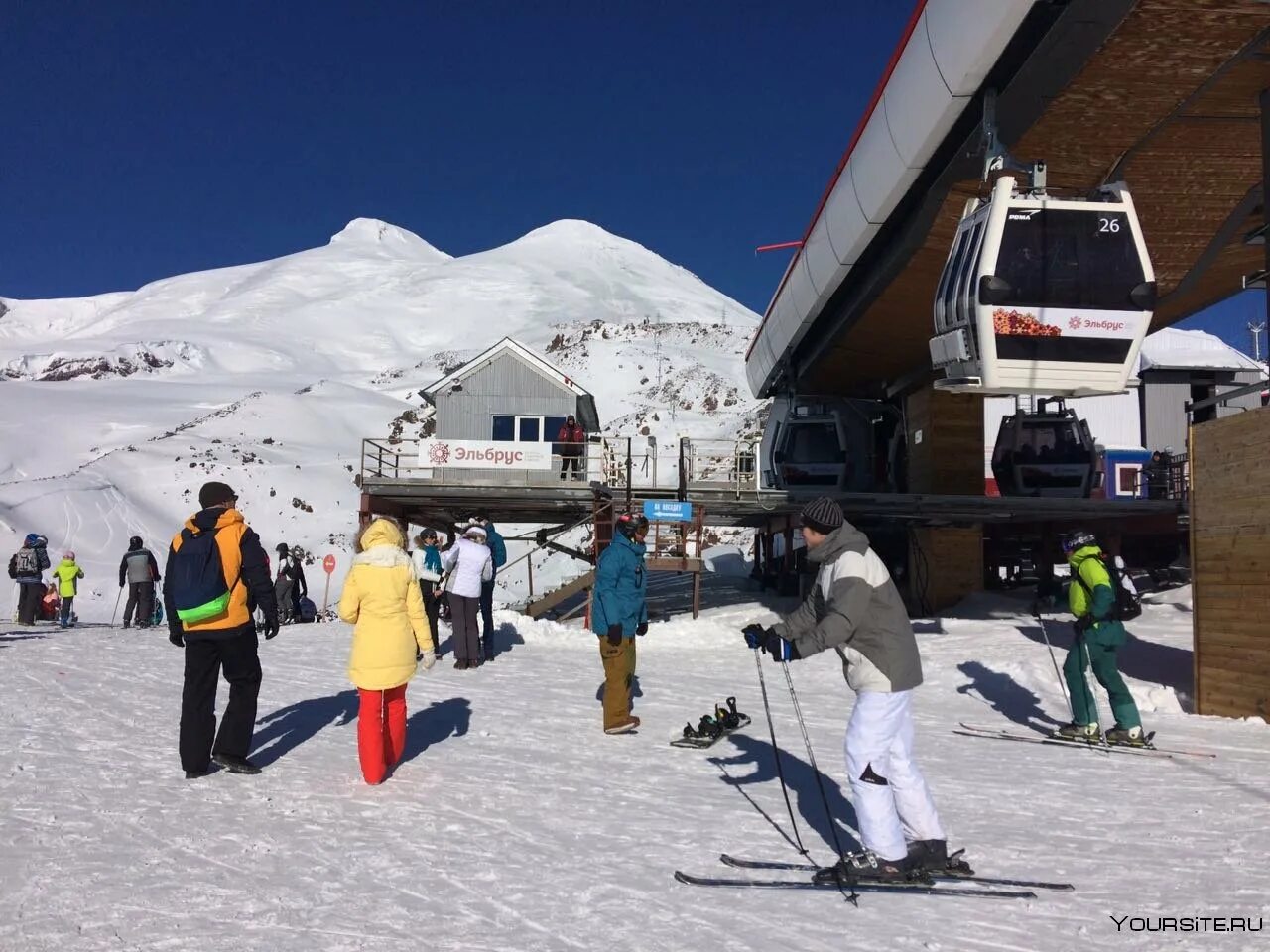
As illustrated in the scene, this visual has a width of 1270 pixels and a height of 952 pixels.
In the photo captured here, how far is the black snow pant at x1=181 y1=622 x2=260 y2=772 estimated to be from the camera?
6199mm

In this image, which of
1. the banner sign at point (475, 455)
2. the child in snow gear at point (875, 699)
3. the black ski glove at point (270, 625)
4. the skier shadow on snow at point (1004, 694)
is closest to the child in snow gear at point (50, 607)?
the banner sign at point (475, 455)

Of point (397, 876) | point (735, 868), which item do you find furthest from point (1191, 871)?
point (397, 876)

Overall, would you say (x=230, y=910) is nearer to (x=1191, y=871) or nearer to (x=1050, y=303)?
(x=1191, y=871)

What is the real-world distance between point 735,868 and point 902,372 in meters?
19.9

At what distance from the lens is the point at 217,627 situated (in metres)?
6.19

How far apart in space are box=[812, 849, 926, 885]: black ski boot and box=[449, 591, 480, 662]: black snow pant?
26.6 ft

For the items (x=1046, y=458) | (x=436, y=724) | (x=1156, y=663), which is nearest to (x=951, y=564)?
(x=1046, y=458)

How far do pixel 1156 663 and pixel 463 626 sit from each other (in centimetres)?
850

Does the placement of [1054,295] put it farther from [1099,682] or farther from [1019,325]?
[1099,682]

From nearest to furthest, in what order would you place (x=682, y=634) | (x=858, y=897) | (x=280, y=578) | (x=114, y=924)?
(x=114, y=924)
(x=858, y=897)
(x=682, y=634)
(x=280, y=578)

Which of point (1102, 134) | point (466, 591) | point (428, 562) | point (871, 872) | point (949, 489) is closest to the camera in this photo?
point (871, 872)

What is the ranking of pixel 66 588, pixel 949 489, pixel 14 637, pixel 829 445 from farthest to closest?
1. pixel 829 445
2. pixel 949 489
3. pixel 66 588
4. pixel 14 637

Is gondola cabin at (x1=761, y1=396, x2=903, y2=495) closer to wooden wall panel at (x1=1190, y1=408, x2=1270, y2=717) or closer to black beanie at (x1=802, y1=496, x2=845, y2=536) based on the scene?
wooden wall panel at (x1=1190, y1=408, x2=1270, y2=717)

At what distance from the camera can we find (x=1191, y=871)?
4.84 meters
